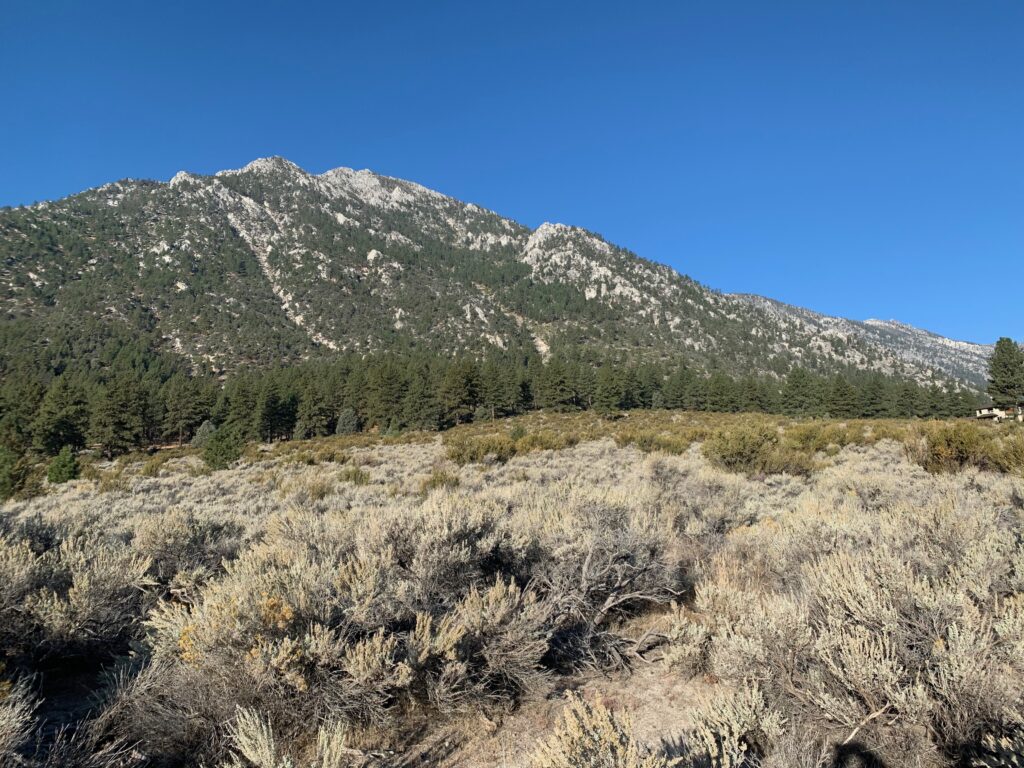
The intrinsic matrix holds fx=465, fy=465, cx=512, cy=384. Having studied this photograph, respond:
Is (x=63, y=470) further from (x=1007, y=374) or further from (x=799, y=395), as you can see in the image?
(x=1007, y=374)

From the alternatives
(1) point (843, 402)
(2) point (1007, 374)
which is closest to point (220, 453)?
(1) point (843, 402)

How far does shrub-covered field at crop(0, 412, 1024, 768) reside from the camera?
96.2 inches

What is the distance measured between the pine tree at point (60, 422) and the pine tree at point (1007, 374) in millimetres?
85526

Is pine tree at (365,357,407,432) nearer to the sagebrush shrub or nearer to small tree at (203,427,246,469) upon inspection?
small tree at (203,427,246,469)

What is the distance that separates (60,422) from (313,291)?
9388 centimetres

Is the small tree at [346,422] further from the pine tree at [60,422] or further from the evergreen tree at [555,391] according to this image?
the evergreen tree at [555,391]

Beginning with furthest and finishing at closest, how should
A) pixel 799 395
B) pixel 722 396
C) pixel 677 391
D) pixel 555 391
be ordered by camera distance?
pixel 677 391 < pixel 799 395 < pixel 722 396 < pixel 555 391

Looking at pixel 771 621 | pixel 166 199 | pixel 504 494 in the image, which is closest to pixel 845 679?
pixel 771 621

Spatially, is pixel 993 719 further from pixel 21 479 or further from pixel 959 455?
pixel 21 479

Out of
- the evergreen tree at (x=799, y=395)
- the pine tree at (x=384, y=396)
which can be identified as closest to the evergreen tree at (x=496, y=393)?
the pine tree at (x=384, y=396)

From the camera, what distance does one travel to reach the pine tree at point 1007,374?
146 feet

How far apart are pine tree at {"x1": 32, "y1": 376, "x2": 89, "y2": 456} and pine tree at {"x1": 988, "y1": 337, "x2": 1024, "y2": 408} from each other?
85526 millimetres

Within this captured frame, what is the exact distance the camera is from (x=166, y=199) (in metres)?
154

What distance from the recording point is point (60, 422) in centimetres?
3997
